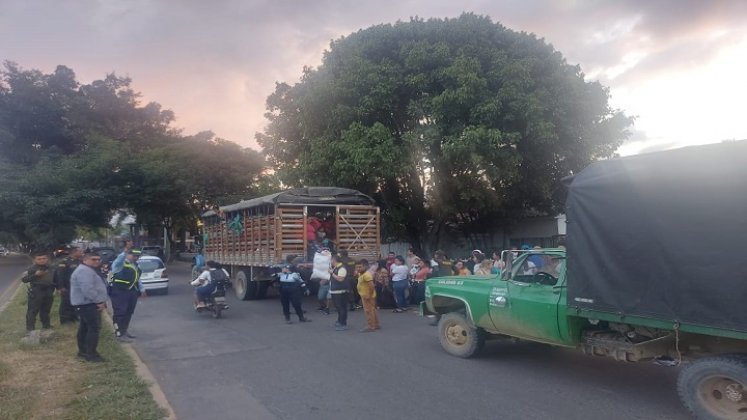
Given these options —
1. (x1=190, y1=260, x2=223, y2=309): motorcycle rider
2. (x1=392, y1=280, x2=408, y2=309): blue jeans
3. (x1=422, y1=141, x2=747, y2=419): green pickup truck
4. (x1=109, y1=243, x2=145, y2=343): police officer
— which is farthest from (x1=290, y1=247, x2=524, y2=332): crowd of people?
(x1=422, y1=141, x2=747, y2=419): green pickup truck

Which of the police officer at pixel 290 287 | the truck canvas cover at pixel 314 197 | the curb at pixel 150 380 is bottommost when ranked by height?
the curb at pixel 150 380

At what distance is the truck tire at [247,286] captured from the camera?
16.0 m

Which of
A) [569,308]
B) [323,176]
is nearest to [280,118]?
[323,176]

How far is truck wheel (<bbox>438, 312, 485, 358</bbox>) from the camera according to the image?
8039 millimetres

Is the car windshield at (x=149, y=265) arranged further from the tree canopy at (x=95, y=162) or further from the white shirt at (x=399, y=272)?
the tree canopy at (x=95, y=162)

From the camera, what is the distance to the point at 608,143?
756 inches

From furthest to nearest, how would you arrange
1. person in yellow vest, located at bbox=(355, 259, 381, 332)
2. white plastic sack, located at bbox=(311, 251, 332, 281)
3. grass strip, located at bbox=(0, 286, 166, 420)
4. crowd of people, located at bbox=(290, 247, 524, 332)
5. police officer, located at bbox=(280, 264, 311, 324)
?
white plastic sack, located at bbox=(311, 251, 332, 281)
crowd of people, located at bbox=(290, 247, 524, 332)
police officer, located at bbox=(280, 264, 311, 324)
person in yellow vest, located at bbox=(355, 259, 381, 332)
grass strip, located at bbox=(0, 286, 166, 420)

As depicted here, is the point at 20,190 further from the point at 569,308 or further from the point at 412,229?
the point at 569,308

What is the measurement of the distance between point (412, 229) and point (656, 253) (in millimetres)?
17368

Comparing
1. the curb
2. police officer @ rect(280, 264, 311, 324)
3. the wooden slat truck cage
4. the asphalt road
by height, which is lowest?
the asphalt road

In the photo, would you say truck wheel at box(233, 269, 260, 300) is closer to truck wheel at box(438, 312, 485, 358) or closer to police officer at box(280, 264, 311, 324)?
police officer at box(280, 264, 311, 324)

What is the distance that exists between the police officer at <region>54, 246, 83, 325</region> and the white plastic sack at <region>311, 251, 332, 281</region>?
5017mm

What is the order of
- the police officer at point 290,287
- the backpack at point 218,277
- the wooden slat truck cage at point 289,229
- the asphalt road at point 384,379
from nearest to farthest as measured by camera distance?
1. the asphalt road at point 384,379
2. the police officer at point 290,287
3. the backpack at point 218,277
4. the wooden slat truck cage at point 289,229

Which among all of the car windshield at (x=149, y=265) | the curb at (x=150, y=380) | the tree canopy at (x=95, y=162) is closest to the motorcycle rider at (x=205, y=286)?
the curb at (x=150, y=380)
